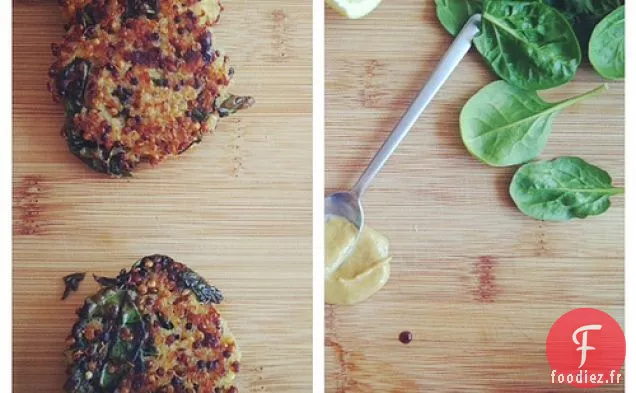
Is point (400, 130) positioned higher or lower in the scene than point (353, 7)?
lower

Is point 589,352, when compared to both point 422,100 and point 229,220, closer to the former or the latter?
point 422,100

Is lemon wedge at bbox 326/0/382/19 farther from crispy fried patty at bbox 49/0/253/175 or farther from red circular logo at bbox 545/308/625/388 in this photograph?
red circular logo at bbox 545/308/625/388

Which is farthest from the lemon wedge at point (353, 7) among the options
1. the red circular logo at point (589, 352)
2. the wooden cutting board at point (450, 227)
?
the red circular logo at point (589, 352)

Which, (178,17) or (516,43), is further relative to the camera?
(516,43)

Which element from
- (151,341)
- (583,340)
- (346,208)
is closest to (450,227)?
(346,208)

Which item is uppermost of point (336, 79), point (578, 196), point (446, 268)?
point (336, 79)

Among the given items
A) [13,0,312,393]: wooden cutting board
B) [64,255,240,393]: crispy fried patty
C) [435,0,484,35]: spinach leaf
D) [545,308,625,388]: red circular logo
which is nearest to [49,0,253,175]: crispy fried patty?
[13,0,312,393]: wooden cutting board
